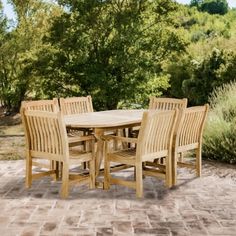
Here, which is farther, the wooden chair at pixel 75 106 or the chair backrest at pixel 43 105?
the wooden chair at pixel 75 106

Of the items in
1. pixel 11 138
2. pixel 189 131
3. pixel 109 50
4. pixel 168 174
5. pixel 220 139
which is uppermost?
pixel 109 50

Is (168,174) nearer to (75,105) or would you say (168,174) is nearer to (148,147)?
(148,147)

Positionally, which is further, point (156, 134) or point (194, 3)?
point (194, 3)

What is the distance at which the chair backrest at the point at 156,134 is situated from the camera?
486cm

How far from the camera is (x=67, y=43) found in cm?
1039

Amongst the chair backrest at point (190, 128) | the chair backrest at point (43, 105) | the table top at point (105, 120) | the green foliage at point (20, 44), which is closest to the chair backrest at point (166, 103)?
the table top at point (105, 120)

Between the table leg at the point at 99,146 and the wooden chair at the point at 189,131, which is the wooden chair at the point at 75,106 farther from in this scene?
the wooden chair at the point at 189,131

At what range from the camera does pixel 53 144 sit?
197 inches

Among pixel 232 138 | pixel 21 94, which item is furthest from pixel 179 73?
pixel 232 138

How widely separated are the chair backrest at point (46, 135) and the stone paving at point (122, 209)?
459 mm

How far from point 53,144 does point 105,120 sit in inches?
28.7

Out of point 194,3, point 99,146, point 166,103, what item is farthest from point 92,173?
point 194,3

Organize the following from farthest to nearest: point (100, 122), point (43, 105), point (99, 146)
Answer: point (43, 105) → point (99, 146) → point (100, 122)

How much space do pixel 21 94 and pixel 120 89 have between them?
5.06 m
